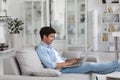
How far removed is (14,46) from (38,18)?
3.56 feet

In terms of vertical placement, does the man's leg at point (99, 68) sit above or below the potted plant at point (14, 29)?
below

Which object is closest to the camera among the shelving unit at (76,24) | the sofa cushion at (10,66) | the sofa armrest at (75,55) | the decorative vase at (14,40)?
the sofa cushion at (10,66)

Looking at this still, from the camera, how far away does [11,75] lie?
298cm

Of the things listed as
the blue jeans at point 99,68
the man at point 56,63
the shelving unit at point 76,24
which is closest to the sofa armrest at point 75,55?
the man at point 56,63

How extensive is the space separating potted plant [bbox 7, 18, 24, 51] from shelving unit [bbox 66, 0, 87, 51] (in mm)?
1435

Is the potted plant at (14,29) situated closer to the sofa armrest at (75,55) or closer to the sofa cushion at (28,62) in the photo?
the sofa armrest at (75,55)

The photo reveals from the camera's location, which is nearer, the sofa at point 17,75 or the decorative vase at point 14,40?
the sofa at point 17,75

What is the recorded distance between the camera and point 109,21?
8.05m

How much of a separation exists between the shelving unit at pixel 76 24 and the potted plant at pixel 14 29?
56.5 inches

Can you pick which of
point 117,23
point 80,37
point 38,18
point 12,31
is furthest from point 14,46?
point 117,23

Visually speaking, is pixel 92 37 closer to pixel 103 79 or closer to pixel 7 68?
pixel 103 79

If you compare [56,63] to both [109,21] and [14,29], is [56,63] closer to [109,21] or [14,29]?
[109,21]

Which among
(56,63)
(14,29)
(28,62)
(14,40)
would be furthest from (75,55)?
(14,29)

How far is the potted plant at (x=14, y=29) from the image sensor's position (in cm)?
822
